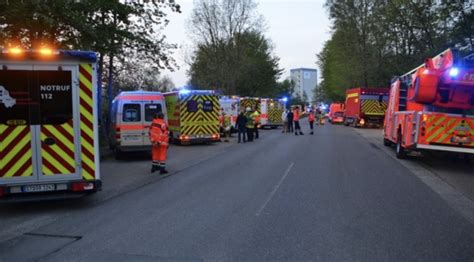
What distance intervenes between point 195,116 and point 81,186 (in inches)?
529

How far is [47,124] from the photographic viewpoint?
797cm

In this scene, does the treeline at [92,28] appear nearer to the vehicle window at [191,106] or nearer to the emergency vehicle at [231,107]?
the vehicle window at [191,106]

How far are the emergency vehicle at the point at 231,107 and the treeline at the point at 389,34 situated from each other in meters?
13.7

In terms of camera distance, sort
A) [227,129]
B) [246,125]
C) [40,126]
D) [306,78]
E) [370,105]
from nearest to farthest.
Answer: [40,126], [246,125], [227,129], [370,105], [306,78]

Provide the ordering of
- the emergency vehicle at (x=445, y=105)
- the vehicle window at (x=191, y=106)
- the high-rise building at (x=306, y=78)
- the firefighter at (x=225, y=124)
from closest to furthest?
the emergency vehicle at (x=445, y=105), the vehicle window at (x=191, y=106), the firefighter at (x=225, y=124), the high-rise building at (x=306, y=78)

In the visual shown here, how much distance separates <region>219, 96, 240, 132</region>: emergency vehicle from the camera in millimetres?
29206

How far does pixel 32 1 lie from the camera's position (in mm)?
11227

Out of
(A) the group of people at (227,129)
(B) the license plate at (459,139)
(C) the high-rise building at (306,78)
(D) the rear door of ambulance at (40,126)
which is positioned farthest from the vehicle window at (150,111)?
(C) the high-rise building at (306,78)

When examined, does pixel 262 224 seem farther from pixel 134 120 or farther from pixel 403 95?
pixel 403 95

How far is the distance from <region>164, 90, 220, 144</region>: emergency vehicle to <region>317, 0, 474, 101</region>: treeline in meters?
14.9

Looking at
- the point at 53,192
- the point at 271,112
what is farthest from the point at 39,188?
the point at 271,112

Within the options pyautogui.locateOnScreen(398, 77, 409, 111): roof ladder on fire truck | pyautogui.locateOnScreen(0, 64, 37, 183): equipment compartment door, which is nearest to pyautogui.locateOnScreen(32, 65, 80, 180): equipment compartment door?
pyautogui.locateOnScreen(0, 64, 37, 183): equipment compartment door

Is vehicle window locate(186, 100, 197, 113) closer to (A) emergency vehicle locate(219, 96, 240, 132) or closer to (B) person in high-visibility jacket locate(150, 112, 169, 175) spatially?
(A) emergency vehicle locate(219, 96, 240, 132)

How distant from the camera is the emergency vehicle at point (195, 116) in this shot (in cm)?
2128
